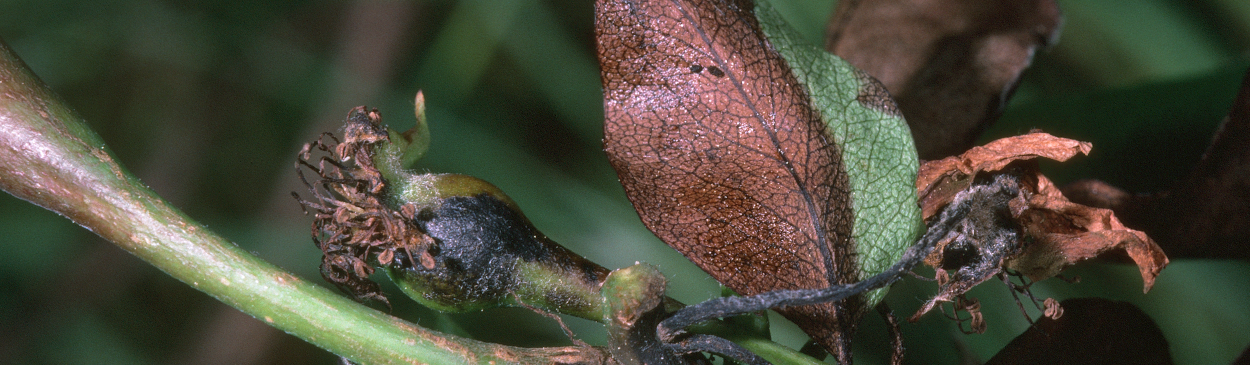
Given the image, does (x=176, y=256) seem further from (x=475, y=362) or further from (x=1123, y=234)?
(x=1123, y=234)

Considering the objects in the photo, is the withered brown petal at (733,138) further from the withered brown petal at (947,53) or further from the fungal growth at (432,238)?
the withered brown petal at (947,53)

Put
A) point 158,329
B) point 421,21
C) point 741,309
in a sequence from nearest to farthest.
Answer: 1. point 741,309
2. point 158,329
3. point 421,21

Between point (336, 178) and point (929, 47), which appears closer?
point (336, 178)

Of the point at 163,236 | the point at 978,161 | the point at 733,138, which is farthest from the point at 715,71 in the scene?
the point at 163,236

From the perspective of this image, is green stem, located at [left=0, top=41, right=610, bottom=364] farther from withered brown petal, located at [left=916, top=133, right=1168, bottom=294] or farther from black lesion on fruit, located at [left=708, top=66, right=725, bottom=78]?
withered brown petal, located at [left=916, top=133, right=1168, bottom=294]

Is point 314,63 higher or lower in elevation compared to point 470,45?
lower

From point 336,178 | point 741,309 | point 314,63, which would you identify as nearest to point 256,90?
point 314,63
